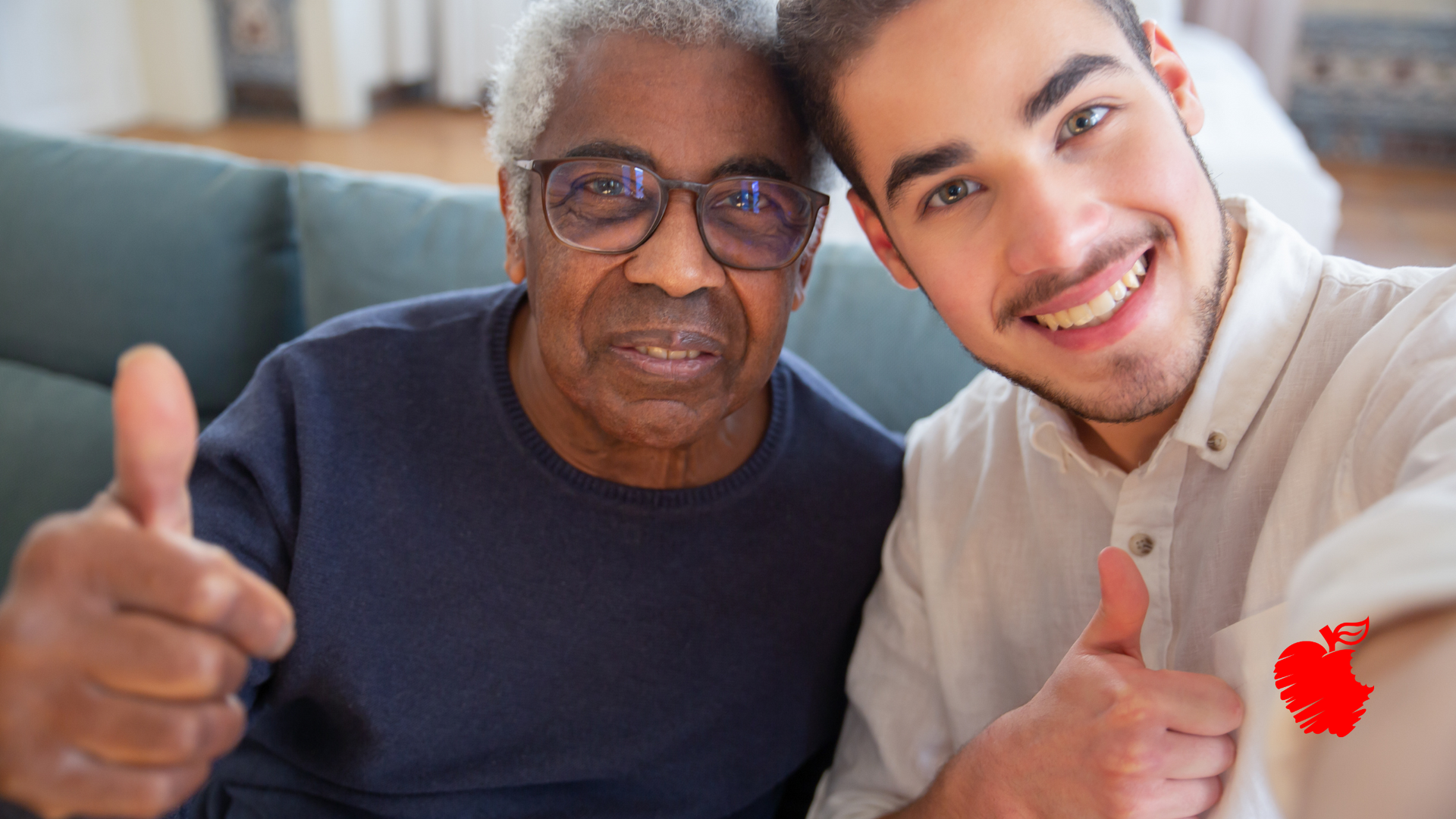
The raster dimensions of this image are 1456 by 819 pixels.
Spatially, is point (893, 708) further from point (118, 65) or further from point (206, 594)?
point (118, 65)

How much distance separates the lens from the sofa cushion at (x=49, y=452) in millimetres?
1725

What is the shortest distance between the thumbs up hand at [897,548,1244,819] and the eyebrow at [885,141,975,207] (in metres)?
0.40

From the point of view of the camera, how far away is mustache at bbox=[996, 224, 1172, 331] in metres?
0.97

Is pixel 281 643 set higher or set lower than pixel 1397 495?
lower

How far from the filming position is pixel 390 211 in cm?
175

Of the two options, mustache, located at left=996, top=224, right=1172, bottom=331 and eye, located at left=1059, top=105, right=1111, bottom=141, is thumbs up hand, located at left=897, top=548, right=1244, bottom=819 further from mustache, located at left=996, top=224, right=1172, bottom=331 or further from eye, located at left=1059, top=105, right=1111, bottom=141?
eye, located at left=1059, top=105, right=1111, bottom=141

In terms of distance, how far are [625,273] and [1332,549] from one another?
0.76 m

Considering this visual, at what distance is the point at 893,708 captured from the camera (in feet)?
4.14

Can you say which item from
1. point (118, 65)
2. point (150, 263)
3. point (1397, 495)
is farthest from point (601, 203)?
point (118, 65)

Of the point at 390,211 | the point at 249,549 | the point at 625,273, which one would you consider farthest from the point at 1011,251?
the point at 390,211

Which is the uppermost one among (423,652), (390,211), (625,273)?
(625,273)

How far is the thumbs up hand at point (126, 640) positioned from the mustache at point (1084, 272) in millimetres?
719

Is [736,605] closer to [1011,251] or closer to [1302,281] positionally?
[1011,251]

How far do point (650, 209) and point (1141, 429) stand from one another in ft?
1.87
